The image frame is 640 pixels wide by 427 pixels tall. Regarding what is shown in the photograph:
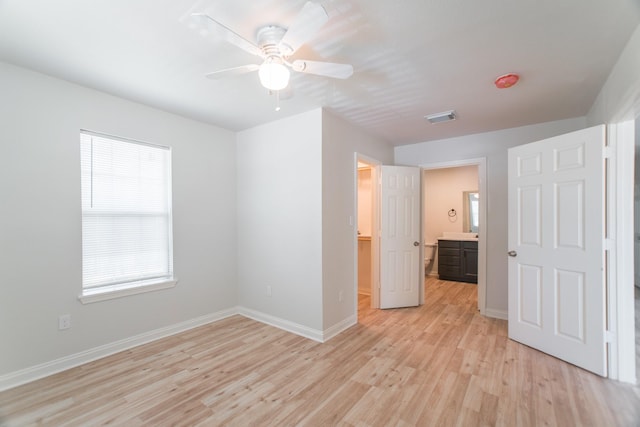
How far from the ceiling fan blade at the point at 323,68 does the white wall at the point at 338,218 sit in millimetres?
1215

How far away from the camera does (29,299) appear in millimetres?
2242

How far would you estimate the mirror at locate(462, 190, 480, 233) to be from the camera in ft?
19.3

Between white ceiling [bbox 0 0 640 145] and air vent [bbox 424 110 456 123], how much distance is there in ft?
0.30

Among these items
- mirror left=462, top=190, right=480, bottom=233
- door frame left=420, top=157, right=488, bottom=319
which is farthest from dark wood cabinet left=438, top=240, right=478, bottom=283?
door frame left=420, top=157, right=488, bottom=319

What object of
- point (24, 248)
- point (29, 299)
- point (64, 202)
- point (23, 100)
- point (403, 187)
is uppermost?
point (23, 100)

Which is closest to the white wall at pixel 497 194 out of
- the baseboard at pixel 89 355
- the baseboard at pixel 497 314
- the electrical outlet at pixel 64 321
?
the baseboard at pixel 497 314

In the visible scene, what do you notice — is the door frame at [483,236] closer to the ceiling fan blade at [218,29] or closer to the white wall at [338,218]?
the white wall at [338,218]

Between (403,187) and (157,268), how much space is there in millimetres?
3348

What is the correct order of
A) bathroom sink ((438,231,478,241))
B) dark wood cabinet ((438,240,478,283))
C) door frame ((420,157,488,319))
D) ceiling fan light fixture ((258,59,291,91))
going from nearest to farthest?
ceiling fan light fixture ((258,59,291,91))
door frame ((420,157,488,319))
dark wood cabinet ((438,240,478,283))
bathroom sink ((438,231,478,241))

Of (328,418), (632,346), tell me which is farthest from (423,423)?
(632,346)

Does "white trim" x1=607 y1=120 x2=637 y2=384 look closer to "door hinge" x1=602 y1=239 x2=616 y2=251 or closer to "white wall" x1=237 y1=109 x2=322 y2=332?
"door hinge" x1=602 y1=239 x2=616 y2=251

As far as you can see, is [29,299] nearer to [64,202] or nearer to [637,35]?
[64,202]

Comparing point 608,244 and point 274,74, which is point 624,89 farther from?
point 274,74

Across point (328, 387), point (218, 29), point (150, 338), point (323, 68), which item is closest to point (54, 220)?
point (150, 338)
